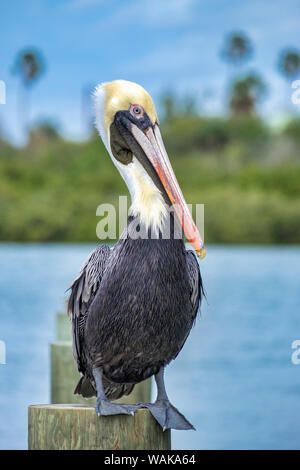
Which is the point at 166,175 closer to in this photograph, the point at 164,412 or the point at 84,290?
the point at 84,290

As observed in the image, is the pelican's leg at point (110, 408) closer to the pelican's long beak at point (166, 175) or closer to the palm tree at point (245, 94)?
the pelican's long beak at point (166, 175)

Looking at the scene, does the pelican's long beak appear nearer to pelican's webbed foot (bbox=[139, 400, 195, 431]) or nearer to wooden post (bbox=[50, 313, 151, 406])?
pelican's webbed foot (bbox=[139, 400, 195, 431])

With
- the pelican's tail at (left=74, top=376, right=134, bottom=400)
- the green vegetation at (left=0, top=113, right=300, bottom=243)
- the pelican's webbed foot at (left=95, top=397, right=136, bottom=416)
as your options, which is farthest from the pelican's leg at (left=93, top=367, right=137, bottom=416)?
the green vegetation at (left=0, top=113, right=300, bottom=243)

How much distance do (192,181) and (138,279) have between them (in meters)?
27.2

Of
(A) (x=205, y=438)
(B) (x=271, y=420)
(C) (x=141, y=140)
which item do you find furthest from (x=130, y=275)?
(B) (x=271, y=420)

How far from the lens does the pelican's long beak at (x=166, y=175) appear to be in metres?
3.51

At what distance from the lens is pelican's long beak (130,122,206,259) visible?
11.5ft

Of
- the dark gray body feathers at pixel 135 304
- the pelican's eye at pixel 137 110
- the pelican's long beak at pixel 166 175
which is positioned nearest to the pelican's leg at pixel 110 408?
the dark gray body feathers at pixel 135 304

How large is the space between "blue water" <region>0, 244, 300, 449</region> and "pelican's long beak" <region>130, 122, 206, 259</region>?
63.4 inches

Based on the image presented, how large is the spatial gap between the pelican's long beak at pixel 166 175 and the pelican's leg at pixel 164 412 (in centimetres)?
65

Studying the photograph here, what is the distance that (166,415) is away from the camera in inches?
134

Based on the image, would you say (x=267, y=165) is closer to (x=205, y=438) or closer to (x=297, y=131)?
(x=297, y=131)

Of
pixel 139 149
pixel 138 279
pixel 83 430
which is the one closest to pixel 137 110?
pixel 139 149

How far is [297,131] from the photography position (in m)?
37.5
